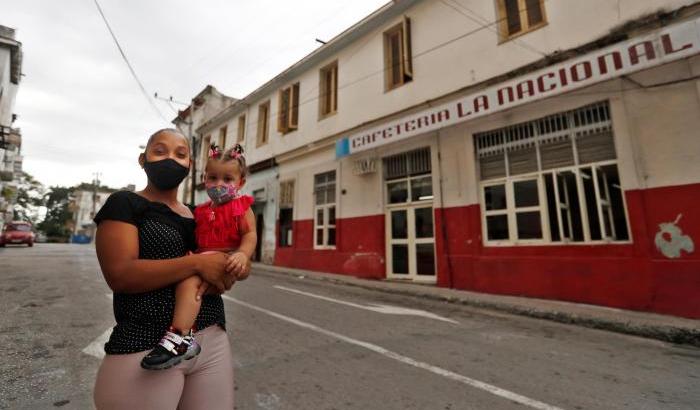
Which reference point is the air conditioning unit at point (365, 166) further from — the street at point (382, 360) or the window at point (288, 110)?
the street at point (382, 360)

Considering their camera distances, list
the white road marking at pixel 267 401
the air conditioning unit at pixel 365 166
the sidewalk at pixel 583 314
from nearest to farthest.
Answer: the white road marking at pixel 267 401 < the sidewalk at pixel 583 314 < the air conditioning unit at pixel 365 166

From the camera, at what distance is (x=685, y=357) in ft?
13.2

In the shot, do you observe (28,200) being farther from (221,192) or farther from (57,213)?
(221,192)

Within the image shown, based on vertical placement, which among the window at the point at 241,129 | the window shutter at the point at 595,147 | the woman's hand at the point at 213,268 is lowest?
the woman's hand at the point at 213,268

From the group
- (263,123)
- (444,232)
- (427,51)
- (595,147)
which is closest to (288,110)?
→ (263,123)

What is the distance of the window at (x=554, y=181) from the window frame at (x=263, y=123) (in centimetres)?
1177

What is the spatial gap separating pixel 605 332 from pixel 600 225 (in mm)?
2465

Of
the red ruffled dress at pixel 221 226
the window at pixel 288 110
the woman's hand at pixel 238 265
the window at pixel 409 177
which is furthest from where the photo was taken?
the window at pixel 288 110

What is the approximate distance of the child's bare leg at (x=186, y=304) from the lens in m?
1.26

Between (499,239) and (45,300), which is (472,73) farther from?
(45,300)

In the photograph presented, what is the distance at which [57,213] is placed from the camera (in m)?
64.2

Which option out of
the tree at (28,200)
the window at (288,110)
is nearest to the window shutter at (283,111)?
the window at (288,110)

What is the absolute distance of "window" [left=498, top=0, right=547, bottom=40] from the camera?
8195 mm

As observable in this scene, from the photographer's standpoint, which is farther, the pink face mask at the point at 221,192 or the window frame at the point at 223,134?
the window frame at the point at 223,134
